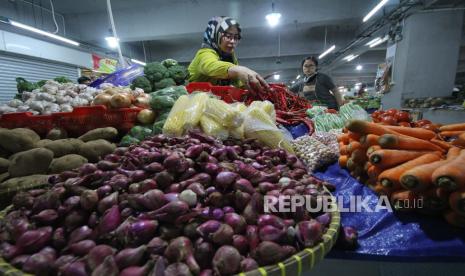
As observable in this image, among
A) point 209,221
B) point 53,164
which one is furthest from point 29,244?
point 53,164

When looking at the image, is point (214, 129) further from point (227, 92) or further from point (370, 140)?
point (227, 92)

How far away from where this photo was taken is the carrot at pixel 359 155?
4.58 ft

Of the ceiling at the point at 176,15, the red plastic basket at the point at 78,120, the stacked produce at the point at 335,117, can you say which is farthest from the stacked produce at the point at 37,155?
the ceiling at the point at 176,15

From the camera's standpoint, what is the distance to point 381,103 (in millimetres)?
9375

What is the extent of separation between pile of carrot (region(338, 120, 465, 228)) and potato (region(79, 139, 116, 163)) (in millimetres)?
1568

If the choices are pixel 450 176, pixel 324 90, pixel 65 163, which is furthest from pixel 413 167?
pixel 324 90

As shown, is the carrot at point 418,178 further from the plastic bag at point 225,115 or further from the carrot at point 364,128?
the plastic bag at point 225,115

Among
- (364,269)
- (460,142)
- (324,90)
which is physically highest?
(324,90)

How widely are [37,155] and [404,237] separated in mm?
1960

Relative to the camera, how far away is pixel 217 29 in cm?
268

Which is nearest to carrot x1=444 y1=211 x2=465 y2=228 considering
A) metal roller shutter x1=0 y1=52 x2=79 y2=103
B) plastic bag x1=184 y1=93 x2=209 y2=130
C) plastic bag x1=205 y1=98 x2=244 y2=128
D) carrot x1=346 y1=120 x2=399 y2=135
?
carrot x1=346 y1=120 x2=399 y2=135

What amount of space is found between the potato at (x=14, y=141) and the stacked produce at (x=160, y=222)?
0.85 m

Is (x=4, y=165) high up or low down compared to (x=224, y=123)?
down

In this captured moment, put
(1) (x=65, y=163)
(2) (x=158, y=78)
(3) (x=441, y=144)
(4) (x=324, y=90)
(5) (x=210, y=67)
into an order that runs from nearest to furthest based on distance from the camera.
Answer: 1. (3) (x=441, y=144)
2. (1) (x=65, y=163)
3. (5) (x=210, y=67)
4. (2) (x=158, y=78)
5. (4) (x=324, y=90)
